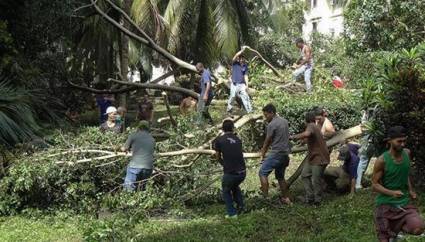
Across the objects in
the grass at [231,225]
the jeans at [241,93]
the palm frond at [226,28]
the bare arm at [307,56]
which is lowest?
the grass at [231,225]

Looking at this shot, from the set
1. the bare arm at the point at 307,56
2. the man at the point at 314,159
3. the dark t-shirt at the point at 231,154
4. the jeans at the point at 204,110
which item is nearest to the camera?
the dark t-shirt at the point at 231,154

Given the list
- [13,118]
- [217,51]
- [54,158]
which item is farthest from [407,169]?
[217,51]

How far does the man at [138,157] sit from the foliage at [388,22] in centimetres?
522

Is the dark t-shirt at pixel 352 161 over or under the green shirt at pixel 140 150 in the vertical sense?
under

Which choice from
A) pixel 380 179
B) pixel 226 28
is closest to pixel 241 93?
pixel 226 28

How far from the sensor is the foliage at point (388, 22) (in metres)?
11.3

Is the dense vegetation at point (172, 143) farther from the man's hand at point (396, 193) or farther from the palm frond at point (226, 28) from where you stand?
the palm frond at point (226, 28)

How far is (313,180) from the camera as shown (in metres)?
8.75

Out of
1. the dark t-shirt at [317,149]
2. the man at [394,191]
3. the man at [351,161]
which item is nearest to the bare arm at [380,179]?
the man at [394,191]

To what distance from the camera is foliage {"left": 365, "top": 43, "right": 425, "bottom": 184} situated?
27.2ft

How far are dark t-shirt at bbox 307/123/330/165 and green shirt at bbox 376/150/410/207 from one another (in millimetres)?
2979

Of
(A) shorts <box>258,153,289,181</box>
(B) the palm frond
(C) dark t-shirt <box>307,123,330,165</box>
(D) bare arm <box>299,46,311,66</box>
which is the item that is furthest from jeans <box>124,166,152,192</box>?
(B) the palm frond

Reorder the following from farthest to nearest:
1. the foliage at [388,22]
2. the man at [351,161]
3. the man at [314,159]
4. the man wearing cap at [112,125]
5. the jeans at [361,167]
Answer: the foliage at [388,22] → the man wearing cap at [112,125] → the man at [351,161] → the jeans at [361,167] → the man at [314,159]

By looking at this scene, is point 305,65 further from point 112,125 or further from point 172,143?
point 112,125
